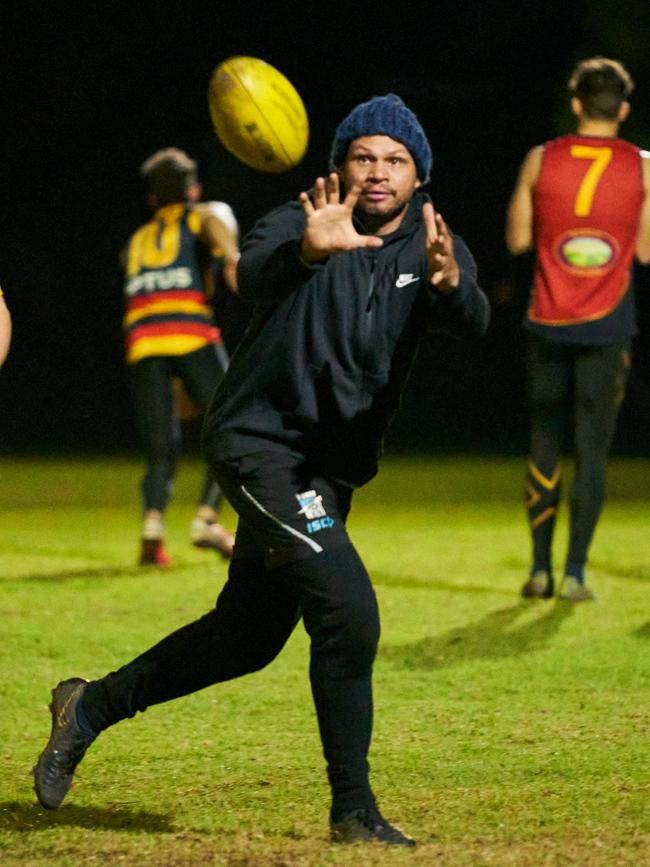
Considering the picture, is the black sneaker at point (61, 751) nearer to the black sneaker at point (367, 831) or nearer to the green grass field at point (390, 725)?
the green grass field at point (390, 725)

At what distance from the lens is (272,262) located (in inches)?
179

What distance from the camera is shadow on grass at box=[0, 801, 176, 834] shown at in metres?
4.70

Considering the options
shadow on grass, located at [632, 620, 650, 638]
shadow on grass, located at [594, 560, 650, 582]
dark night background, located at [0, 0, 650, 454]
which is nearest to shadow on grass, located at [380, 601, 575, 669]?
shadow on grass, located at [632, 620, 650, 638]

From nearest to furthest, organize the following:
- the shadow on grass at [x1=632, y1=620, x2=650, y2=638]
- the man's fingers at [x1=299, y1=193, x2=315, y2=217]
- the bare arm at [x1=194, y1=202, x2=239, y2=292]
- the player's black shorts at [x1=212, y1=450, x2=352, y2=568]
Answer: the man's fingers at [x1=299, y1=193, x2=315, y2=217] → the player's black shorts at [x1=212, y1=450, x2=352, y2=568] → the shadow on grass at [x1=632, y1=620, x2=650, y2=638] → the bare arm at [x1=194, y1=202, x2=239, y2=292]

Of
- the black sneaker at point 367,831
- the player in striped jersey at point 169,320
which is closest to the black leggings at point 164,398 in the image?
the player in striped jersey at point 169,320

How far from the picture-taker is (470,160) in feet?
89.6

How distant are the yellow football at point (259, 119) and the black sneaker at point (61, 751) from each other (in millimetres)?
2919

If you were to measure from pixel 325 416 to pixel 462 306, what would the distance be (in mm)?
465

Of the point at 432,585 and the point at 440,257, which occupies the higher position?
the point at 440,257

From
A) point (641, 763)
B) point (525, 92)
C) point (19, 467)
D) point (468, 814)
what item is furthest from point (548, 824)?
point (525, 92)

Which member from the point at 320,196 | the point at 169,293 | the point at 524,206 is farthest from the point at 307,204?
the point at 169,293

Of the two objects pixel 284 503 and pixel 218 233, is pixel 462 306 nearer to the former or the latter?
pixel 284 503

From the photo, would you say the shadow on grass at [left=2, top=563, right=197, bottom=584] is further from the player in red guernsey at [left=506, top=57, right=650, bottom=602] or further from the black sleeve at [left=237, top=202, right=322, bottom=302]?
the black sleeve at [left=237, top=202, right=322, bottom=302]

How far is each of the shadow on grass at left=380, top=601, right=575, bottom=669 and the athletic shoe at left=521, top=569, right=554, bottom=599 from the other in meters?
0.37
